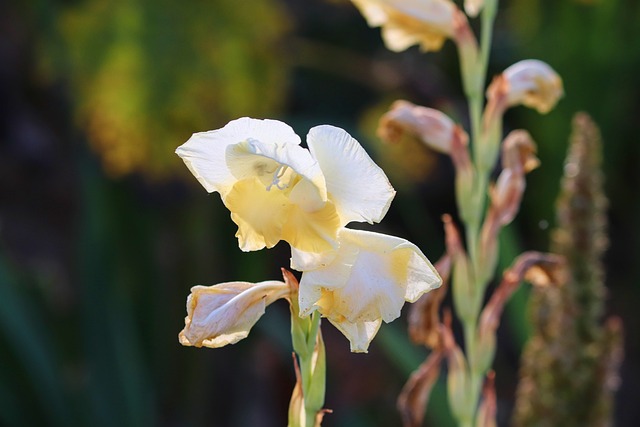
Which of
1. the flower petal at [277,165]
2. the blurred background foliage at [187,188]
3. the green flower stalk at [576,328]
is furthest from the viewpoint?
the blurred background foliage at [187,188]

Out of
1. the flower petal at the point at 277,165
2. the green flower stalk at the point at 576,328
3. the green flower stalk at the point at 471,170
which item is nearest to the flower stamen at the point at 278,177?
the flower petal at the point at 277,165

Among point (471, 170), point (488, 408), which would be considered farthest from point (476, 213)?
point (488, 408)

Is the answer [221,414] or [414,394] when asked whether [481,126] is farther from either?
[221,414]

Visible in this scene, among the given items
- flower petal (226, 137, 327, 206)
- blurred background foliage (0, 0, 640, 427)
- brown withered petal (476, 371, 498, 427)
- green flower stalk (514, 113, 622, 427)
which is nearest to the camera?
flower petal (226, 137, 327, 206)

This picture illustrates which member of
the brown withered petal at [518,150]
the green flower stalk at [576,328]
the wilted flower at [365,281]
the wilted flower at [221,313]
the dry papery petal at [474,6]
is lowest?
the green flower stalk at [576,328]

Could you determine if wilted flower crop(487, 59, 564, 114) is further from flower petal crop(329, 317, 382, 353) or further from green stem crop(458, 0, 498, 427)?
flower petal crop(329, 317, 382, 353)

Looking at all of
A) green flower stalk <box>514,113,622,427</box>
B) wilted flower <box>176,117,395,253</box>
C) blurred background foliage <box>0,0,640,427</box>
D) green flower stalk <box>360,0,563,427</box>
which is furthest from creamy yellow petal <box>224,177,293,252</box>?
Result: blurred background foliage <box>0,0,640,427</box>

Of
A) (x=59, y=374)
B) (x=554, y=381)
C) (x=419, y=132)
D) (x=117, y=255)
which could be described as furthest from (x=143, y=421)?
(x=419, y=132)

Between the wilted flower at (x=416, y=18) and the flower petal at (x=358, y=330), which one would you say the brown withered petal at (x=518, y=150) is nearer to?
the wilted flower at (x=416, y=18)
